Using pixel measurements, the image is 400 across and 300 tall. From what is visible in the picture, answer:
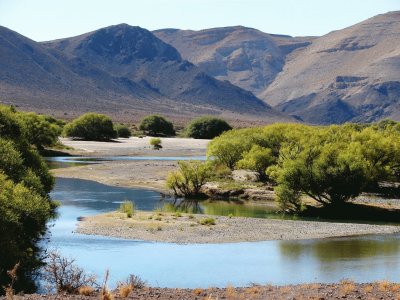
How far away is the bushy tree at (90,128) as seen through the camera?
5192 inches

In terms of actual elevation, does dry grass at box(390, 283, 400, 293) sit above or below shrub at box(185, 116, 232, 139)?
below

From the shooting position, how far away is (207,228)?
42.8 metres

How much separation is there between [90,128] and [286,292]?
362 feet

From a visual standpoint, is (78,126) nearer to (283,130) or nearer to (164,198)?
(283,130)

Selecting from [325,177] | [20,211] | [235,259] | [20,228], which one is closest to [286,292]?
[235,259]

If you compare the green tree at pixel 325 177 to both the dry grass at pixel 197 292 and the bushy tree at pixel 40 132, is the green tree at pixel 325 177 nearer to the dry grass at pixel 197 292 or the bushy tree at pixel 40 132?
the dry grass at pixel 197 292

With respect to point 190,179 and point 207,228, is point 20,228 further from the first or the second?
point 190,179

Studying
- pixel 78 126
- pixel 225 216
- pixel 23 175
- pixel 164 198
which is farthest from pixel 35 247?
pixel 78 126

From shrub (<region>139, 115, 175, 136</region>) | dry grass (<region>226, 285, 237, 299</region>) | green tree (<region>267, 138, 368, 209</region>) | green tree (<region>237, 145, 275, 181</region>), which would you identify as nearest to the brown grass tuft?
dry grass (<region>226, 285, 237, 299</region>)

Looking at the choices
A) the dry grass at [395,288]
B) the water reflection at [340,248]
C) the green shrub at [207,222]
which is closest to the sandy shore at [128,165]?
the green shrub at [207,222]

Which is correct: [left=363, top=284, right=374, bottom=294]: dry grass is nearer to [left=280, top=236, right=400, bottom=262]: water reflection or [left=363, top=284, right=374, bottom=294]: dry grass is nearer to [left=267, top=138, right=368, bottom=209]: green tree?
[left=280, top=236, right=400, bottom=262]: water reflection

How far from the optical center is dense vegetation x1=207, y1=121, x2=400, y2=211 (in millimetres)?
51188

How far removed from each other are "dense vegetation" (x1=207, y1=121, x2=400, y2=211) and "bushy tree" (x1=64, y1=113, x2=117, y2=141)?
57.8 m

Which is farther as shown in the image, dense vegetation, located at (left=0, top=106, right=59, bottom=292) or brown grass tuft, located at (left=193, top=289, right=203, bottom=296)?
dense vegetation, located at (left=0, top=106, right=59, bottom=292)
